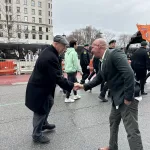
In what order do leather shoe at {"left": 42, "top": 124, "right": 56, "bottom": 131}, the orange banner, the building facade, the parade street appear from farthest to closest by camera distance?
1. the building facade
2. the orange banner
3. leather shoe at {"left": 42, "top": 124, "right": 56, "bottom": 131}
4. the parade street

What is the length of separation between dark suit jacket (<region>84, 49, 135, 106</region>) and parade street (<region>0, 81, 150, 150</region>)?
1139 millimetres

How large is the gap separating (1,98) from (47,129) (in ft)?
11.7

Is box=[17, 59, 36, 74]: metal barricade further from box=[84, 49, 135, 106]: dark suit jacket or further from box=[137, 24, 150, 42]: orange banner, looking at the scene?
box=[84, 49, 135, 106]: dark suit jacket

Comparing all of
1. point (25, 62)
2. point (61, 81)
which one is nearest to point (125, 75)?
point (61, 81)

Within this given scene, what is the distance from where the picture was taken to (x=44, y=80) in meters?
3.36

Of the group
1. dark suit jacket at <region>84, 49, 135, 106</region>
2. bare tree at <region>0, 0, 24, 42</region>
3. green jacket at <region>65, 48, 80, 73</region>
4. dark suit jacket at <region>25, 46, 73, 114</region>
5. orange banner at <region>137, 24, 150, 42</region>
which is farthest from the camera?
bare tree at <region>0, 0, 24, 42</region>

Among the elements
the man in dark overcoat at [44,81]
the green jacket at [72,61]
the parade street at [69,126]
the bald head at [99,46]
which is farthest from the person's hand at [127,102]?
the green jacket at [72,61]

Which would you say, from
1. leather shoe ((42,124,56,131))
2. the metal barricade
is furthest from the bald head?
the metal barricade

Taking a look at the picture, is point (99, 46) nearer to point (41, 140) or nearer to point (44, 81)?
point (44, 81)

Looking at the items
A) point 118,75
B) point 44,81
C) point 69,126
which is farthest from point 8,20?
point 118,75

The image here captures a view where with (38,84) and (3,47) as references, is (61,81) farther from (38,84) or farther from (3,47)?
(3,47)

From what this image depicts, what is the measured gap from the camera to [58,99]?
6832 mm

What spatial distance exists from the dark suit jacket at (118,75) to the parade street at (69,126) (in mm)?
1139

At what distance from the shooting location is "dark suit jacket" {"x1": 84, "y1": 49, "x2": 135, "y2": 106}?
8.40 feet
